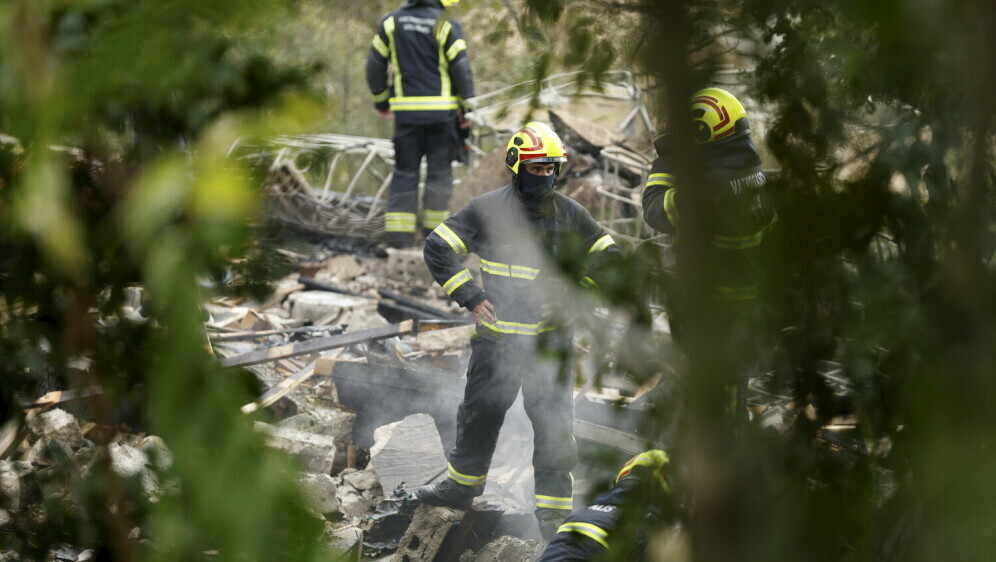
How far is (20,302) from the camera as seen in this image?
1410mm

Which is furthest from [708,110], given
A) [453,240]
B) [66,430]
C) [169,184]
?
[66,430]

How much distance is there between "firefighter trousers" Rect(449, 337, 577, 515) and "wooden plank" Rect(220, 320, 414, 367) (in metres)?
1.70

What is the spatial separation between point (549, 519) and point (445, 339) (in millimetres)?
2352

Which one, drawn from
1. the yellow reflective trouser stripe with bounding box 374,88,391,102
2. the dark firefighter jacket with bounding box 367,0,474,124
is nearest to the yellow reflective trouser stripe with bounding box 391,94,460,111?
the dark firefighter jacket with bounding box 367,0,474,124

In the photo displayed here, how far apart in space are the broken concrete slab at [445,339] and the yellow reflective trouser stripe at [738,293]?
6.15m

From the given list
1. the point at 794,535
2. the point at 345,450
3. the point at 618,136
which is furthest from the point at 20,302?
the point at 618,136

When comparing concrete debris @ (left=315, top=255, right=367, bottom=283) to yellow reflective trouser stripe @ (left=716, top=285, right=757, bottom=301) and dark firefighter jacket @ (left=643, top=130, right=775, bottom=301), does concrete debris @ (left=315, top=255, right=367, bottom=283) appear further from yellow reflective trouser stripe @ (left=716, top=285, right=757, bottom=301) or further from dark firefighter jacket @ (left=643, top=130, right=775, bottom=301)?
yellow reflective trouser stripe @ (left=716, top=285, right=757, bottom=301)

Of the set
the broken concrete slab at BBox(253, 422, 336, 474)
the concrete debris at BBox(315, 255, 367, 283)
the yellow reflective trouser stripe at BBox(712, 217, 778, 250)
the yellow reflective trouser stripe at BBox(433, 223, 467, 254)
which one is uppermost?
the yellow reflective trouser stripe at BBox(712, 217, 778, 250)

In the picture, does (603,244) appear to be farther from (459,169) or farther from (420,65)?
(459,169)

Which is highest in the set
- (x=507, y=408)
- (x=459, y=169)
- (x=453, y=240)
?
(x=453, y=240)

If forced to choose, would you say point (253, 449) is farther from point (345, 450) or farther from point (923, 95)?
point (345, 450)

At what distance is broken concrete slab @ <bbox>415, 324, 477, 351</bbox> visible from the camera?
723cm

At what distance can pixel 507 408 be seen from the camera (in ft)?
17.3

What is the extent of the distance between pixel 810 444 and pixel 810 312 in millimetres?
226
